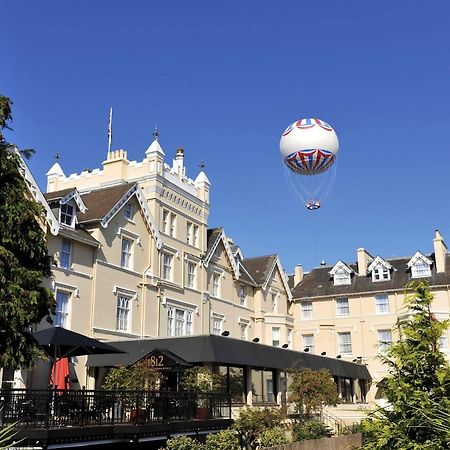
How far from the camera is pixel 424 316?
50.7ft

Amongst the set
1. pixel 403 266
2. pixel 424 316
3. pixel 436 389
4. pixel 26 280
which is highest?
pixel 403 266

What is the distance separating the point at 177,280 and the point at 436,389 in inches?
1013

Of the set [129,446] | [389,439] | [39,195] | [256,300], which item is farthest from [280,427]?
[256,300]

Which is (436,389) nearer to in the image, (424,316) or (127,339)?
(424,316)

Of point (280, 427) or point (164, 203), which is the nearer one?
point (280, 427)

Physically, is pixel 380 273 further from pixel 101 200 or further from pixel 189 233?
pixel 101 200

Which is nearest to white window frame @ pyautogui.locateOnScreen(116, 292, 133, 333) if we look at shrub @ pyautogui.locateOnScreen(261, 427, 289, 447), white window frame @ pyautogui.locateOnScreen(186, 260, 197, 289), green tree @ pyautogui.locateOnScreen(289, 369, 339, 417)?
white window frame @ pyautogui.locateOnScreen(186, 260, 197, 289)

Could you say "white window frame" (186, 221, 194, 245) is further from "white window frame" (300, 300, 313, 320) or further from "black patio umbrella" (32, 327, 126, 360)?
"white window frame" (300, 300, 313, 320)

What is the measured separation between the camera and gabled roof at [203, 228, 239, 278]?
42219 mm

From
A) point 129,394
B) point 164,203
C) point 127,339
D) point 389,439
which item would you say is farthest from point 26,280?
point 164,203

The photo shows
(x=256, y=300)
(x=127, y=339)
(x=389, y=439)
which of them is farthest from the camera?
(x=256, y=300)

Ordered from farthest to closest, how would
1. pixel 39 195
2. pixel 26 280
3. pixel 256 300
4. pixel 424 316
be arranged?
pixel 256 300 < pixel 39 195 < pixel 26 280 < pixel 424 316

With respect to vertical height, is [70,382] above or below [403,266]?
below

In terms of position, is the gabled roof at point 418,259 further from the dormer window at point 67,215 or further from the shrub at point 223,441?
the shrub at point 223,441
